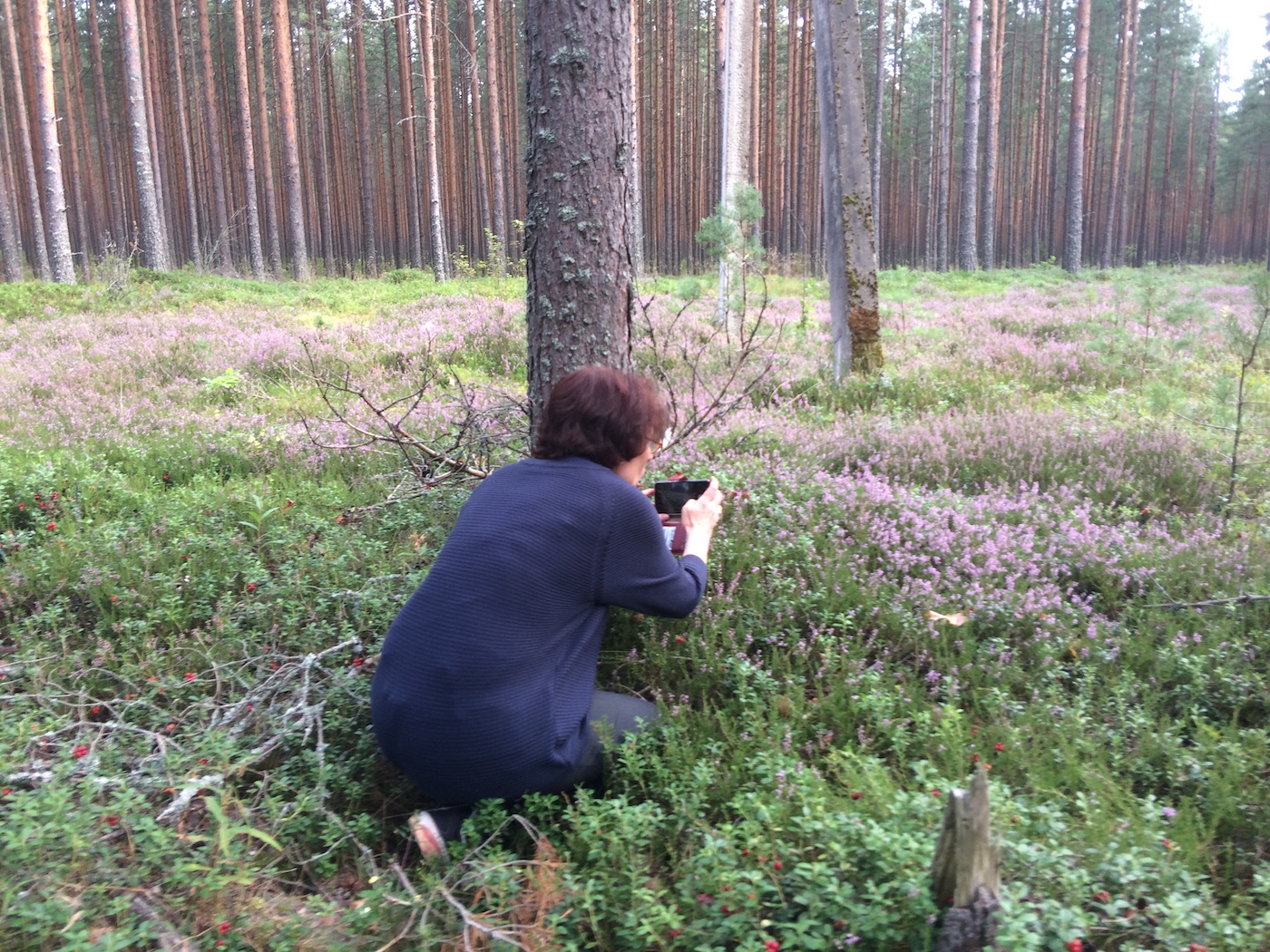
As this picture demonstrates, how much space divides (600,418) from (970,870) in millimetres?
1765

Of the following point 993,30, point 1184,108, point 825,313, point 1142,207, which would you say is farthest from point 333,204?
point 1184,108

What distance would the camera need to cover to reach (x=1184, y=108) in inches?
2036

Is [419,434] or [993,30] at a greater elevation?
[993,30]

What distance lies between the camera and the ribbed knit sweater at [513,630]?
2.62 meters

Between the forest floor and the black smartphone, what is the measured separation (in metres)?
0.52

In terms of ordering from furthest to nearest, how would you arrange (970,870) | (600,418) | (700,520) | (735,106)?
(735,106) → (700,520) → (600,418) → (970,870)

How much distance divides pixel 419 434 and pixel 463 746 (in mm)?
3838

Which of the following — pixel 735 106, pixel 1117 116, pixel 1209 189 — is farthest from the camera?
pixel 1209 189

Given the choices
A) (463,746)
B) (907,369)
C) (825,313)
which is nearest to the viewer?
(463,746)

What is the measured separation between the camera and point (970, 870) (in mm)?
1929

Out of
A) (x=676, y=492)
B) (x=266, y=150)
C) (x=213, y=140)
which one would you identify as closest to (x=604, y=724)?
(x=676, y=492)

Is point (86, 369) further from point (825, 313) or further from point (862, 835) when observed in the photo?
point (825, 313)

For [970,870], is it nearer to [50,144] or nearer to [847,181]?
[847,181]

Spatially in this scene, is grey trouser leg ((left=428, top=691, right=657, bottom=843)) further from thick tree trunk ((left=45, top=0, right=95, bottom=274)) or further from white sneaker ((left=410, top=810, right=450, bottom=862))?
thick tree trunk ((left=45, top=0, right=95, bottom=274))
